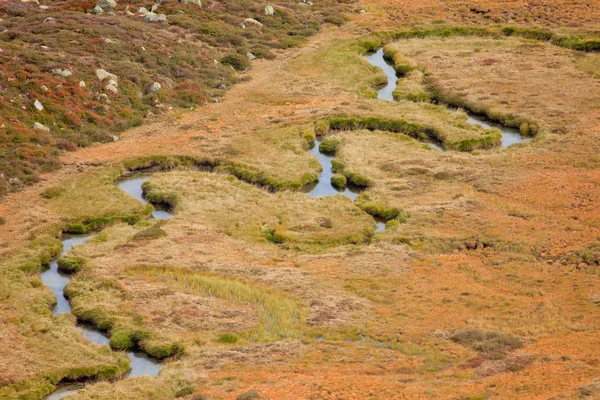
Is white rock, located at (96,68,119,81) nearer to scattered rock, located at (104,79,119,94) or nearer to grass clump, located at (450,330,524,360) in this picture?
scattered rock, located at (104,79,119,94)

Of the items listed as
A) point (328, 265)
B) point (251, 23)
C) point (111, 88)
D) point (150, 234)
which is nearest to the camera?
point (328, 265)

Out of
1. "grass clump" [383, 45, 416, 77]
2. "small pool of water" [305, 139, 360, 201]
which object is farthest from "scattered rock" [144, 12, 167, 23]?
"small pool of water" [305, 139, 360, 201]

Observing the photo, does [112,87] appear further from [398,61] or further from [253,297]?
[253,297]

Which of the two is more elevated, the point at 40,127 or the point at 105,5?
the point at 105,5

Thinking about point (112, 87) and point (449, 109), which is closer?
point (112, 87)

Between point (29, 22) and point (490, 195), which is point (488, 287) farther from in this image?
point (29, 22)

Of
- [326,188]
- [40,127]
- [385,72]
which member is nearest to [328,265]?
[326,188]

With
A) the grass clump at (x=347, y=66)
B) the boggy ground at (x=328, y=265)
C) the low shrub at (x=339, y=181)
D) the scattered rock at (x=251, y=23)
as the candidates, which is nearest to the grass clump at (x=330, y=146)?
the boggy ground at (x=328, y=265)
